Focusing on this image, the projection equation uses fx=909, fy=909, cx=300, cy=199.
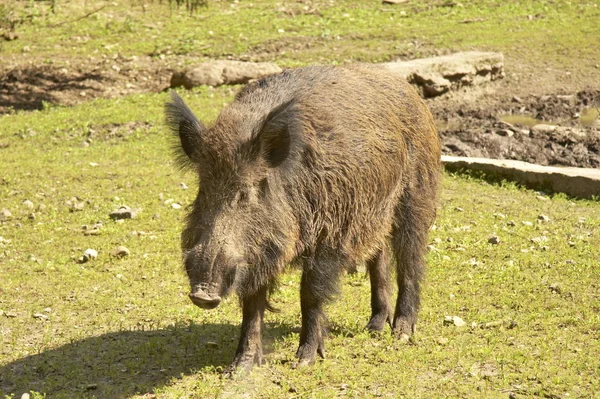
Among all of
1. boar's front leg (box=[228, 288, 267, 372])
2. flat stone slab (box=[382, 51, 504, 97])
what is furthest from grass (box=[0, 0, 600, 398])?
flat stone slab (box=[382, 51, 504, 97])

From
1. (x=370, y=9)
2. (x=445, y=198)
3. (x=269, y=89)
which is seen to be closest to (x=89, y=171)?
(x=445, y=198)

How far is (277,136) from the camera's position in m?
5.48

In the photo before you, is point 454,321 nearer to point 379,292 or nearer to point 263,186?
point 379,292

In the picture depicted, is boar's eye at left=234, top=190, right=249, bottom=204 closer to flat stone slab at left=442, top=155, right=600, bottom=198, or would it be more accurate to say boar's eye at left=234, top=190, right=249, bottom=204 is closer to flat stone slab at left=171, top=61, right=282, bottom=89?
flat stone slab at left=442, top=155, right=600, bottom=198

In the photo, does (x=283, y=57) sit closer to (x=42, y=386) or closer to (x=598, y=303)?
(x=598, y=303)

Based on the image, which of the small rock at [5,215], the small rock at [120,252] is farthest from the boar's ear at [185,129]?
the small rock at [5,215]

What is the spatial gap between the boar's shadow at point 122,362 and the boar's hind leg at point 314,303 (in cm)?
54

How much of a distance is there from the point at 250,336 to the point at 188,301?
5.45 feet

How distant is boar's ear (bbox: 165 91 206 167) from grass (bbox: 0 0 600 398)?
1386 millimetres

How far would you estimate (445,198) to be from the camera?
33.8 feet

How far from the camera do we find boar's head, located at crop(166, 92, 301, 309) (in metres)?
5.29

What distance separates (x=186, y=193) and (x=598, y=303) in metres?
5.03

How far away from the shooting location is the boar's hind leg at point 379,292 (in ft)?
22.1

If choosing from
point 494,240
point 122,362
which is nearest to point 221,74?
point 494,240
